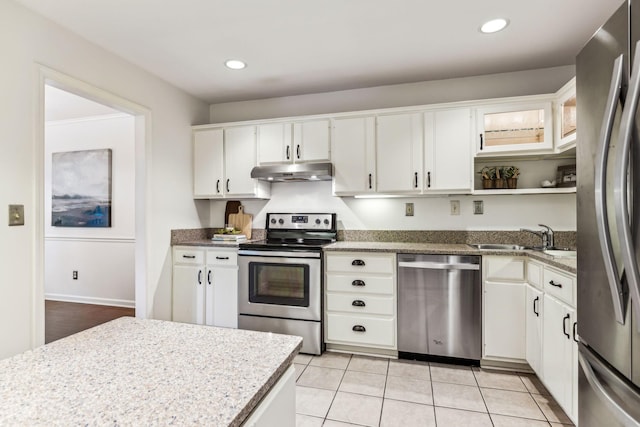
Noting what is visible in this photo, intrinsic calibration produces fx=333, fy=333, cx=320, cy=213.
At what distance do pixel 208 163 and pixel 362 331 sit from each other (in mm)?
2284

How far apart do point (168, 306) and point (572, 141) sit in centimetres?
364

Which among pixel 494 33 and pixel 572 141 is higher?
pixel 494 33

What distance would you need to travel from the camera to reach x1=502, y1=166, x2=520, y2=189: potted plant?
2.87 metres

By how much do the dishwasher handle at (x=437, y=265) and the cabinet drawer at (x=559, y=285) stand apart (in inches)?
19.6

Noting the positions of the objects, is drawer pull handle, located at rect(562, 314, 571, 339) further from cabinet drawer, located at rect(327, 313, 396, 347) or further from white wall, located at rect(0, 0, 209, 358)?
white wall, located at rect(0, 0, 209, 358)

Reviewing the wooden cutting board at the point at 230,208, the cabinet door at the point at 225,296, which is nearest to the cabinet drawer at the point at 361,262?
the cabinet door at the point at 225,296

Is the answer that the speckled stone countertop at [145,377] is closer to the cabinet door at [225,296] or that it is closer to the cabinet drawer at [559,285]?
the cabinet drawer at [559,285]

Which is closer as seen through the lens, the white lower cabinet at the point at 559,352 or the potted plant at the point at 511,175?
the white lower cabinet at the point at 559,352

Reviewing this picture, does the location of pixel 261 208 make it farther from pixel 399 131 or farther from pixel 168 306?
pixel 399 131

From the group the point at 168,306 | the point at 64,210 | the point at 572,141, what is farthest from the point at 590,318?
the point at 64,210

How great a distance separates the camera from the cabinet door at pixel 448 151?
283 centimetres

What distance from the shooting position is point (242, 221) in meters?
3.69

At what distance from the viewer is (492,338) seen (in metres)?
2.51

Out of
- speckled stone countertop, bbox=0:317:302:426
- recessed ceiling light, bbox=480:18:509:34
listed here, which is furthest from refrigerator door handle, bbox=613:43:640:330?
recessed ceiling light, bbox=480:18:509:34
